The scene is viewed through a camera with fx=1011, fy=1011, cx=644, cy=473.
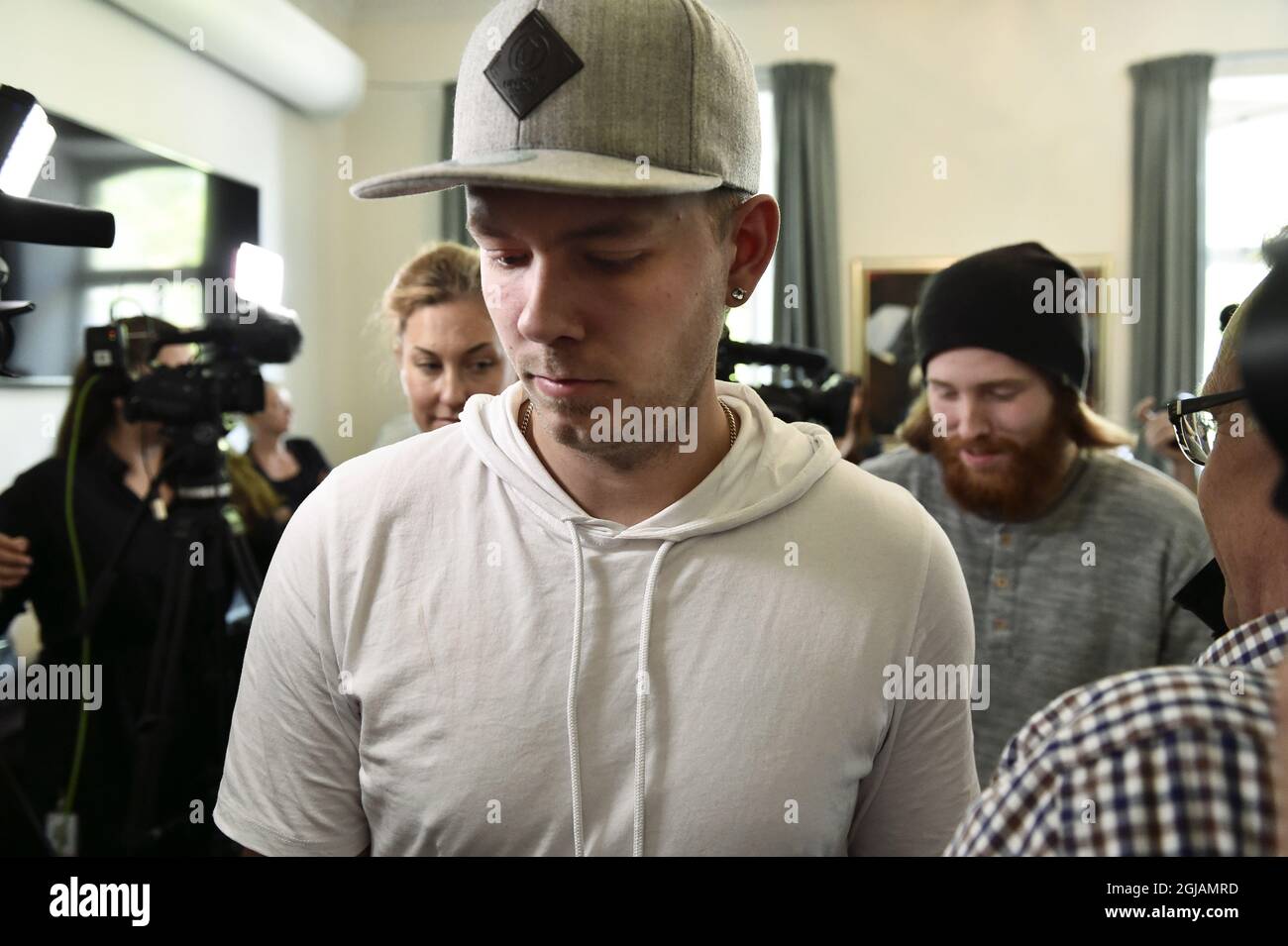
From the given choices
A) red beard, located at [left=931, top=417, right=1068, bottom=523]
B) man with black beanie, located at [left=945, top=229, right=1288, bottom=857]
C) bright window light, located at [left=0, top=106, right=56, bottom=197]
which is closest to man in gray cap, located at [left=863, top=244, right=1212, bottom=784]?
red beard, located at [left=931, top=417, right=1068, bottom=523]

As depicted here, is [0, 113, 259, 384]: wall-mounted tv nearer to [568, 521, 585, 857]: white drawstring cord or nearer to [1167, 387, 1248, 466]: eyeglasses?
[568, 521, 585, 857]: white drawstring cord

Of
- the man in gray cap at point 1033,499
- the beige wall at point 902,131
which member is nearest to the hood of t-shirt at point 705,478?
the man in gray cap at point 1033,499

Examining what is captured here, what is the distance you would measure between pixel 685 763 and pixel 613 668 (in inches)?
3.2

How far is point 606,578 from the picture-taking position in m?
0.73

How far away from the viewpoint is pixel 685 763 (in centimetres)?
70

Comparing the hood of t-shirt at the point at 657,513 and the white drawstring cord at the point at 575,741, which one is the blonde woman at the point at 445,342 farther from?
the white drawstring cord at the point at 575,741

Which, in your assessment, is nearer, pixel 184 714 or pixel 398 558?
pixel 398 558

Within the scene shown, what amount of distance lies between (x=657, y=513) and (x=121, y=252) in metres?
2.24

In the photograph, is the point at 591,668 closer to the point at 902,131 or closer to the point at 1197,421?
the point at 1197,421

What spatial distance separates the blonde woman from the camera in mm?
1384

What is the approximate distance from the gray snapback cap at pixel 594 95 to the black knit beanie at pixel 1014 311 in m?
0.75

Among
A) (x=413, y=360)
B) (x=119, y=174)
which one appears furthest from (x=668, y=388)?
(x=119, y=174)
